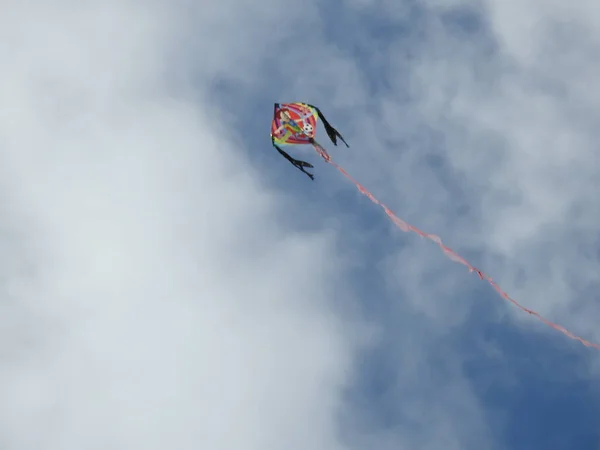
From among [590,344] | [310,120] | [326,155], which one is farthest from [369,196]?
[590,344]

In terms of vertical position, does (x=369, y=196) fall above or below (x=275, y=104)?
below

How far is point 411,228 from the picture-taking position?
57562 millimetres

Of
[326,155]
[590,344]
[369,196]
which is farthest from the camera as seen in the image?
[326,155]

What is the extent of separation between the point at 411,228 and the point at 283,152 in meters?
17.3

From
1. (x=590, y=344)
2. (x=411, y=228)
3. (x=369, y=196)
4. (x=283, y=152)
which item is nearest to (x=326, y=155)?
(x=283, y=152)

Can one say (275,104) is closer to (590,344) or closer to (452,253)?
(452,253)

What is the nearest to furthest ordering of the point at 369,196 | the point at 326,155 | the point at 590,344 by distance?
the point at 590,344
the point at 369,196
the point at 326,155

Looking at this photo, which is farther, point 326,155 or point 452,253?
point 326,155

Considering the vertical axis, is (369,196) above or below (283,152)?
below

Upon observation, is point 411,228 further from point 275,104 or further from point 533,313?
point 275,104

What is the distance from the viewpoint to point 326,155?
67.9 m

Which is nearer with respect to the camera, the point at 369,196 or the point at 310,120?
the point at 369,196

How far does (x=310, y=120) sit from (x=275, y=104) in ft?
A: 12.9

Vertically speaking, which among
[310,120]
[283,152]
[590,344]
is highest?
[310,120]
